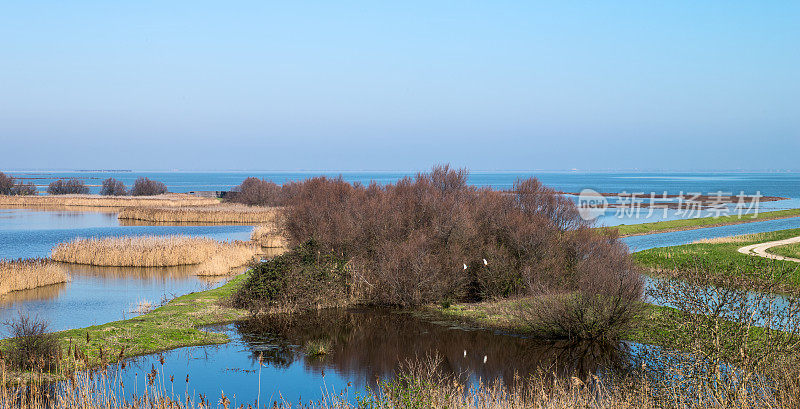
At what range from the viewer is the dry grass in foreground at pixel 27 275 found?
2630 cm

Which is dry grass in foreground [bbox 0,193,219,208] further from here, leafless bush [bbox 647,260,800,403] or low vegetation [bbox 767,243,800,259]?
leafless bush [bbox 647,260,800,403]

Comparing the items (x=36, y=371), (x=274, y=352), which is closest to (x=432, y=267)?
(x=274, y=352)

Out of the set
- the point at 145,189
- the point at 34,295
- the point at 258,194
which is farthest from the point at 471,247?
the point at 145,189

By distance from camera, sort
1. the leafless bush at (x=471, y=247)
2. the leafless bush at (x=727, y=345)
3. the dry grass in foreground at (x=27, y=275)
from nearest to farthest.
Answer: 1. the leafless bush at (x=727, y=345)
2. the leafless bush at (x=471, y=247)
3. the dry grass in foreground at (x=27, y=275)

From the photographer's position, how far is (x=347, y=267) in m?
25.9

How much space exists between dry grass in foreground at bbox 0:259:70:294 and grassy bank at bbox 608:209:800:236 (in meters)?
38.5

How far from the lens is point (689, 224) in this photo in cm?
6084

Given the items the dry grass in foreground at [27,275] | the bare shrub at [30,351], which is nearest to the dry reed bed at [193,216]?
the dry grass in foreground at [27,275]

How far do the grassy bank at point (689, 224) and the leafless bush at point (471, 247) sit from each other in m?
25.0

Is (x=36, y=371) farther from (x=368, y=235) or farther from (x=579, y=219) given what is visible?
(x=579, y=219)

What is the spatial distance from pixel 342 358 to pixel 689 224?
52.4m

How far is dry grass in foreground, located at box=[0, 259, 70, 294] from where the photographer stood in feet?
86.3

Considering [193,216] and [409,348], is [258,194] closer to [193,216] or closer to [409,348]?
[193,216]

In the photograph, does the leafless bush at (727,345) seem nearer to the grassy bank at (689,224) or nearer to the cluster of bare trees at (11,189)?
the grassy bank at (689,224)
